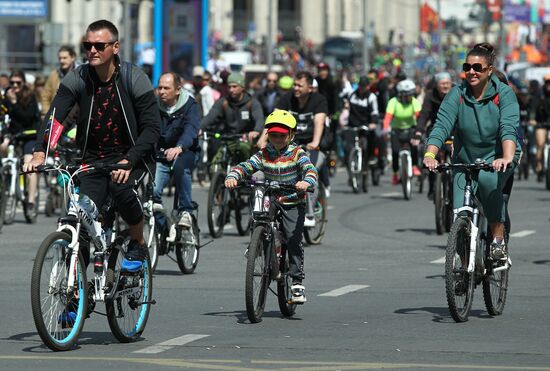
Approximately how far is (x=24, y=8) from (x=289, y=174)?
3469cm

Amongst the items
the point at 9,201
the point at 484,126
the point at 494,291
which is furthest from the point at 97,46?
the point at 9,201

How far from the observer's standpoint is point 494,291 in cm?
1150

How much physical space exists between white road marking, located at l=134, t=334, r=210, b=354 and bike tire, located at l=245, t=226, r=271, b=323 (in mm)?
549

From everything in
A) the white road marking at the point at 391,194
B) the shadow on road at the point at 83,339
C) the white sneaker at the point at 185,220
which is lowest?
the white road marking at the point at 391,194

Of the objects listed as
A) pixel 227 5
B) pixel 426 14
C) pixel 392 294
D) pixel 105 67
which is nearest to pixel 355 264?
pixel 392 294

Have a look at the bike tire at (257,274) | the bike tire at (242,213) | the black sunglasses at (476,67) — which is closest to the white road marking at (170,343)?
the bike tire at (257,274)

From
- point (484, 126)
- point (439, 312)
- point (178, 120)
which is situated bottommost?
point (439, 312)

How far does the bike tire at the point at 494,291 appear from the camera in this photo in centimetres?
1130

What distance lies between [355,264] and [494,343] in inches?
216

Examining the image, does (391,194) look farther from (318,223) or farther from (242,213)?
(318,223)

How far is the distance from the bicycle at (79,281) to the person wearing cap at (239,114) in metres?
8.73

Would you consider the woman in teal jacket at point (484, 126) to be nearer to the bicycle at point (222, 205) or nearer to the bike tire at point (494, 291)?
the bike tire at point (494, 291)

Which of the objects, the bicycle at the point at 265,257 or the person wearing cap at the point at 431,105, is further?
the person wearing cap at the point at 431,105

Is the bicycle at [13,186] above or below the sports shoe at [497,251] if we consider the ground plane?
below
